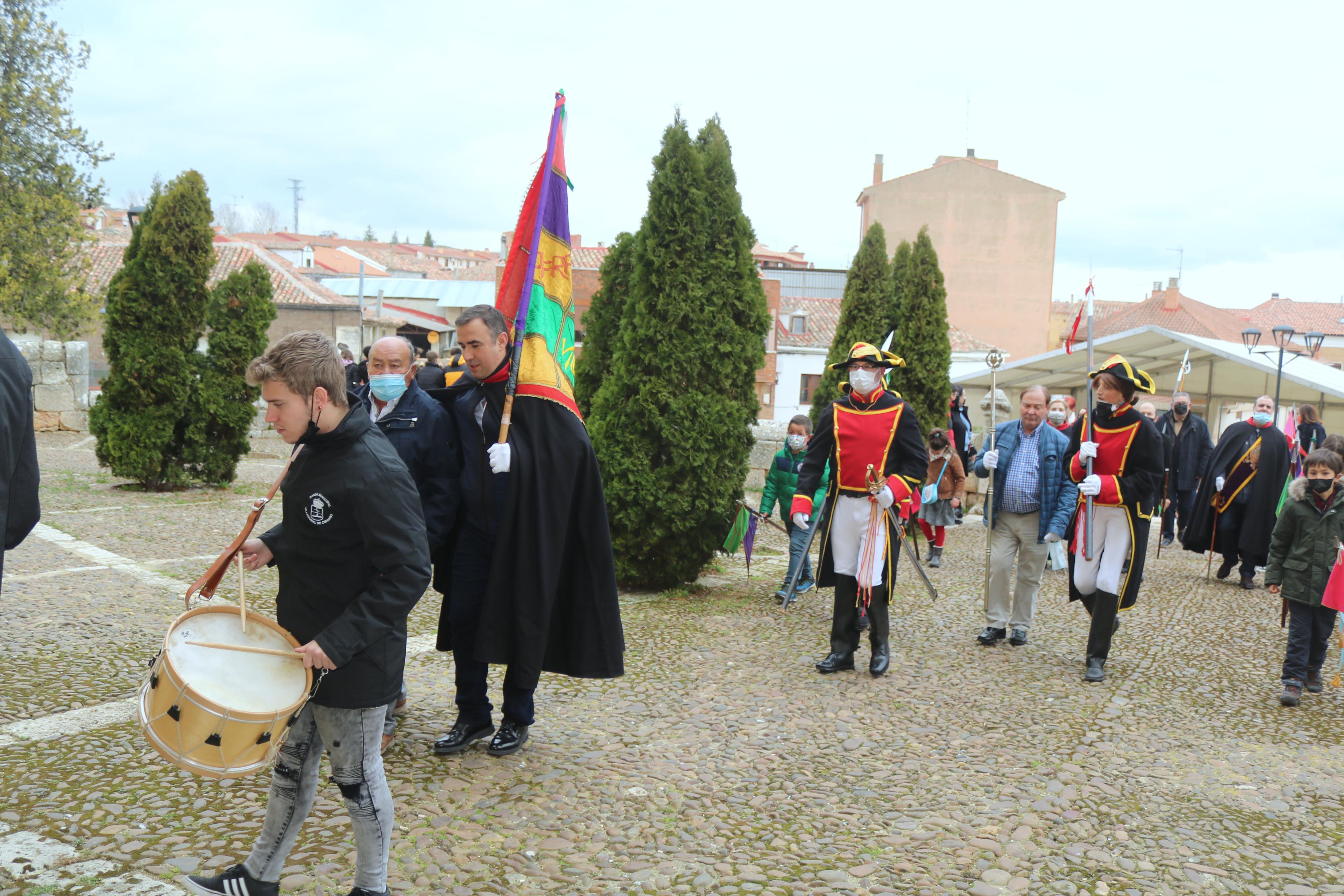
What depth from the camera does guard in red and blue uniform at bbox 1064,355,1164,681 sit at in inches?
246

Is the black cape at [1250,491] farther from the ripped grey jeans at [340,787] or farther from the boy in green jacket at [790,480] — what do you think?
the ripped grey jeans at [340,787]

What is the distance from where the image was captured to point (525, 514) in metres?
4.20

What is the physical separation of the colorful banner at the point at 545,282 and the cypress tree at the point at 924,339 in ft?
33.0

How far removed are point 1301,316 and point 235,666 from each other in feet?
254

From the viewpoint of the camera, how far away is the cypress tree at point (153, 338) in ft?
40.8

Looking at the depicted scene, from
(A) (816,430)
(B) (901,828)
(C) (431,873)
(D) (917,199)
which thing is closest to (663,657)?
(A) (816,430)

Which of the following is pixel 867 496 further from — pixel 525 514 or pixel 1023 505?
pixel 525 514

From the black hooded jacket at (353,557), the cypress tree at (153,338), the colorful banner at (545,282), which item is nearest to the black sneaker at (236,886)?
the black hooded jacket at (353,557)

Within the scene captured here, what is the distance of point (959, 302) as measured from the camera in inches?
1758

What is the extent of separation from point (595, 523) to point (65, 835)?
2237 mm

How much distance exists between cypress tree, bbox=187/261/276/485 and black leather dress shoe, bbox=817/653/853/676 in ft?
30.5

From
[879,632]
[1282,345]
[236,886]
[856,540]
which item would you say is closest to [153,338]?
[856,540]

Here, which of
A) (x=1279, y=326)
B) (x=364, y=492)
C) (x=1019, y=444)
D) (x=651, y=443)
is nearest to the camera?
(x=364, y=492)

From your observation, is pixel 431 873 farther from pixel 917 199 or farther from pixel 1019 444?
pixel 917 199
